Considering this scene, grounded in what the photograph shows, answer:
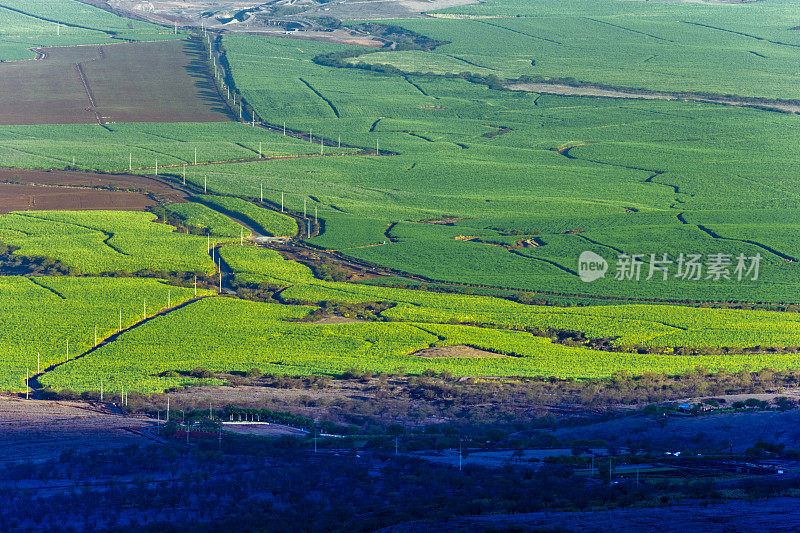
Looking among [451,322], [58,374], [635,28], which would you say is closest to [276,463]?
[58,374]

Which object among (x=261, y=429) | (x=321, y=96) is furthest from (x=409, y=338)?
(x=321, y=96)

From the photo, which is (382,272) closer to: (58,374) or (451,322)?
A: (451,322)

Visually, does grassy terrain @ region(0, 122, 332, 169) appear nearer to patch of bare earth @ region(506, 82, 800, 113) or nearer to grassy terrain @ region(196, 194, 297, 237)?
grassy terrain @ region(196, 194, 297, 237)

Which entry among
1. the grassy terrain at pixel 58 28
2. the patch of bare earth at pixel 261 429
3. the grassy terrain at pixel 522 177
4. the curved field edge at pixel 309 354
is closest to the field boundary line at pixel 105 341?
the curved field edge at pixel 309 354

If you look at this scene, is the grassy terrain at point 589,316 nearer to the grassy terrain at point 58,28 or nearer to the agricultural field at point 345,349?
the agricultural field at point 345,349

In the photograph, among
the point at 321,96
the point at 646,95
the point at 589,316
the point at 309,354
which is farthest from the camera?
the point at 646,95

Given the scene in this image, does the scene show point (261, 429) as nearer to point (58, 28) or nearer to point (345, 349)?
point (345, 349)
